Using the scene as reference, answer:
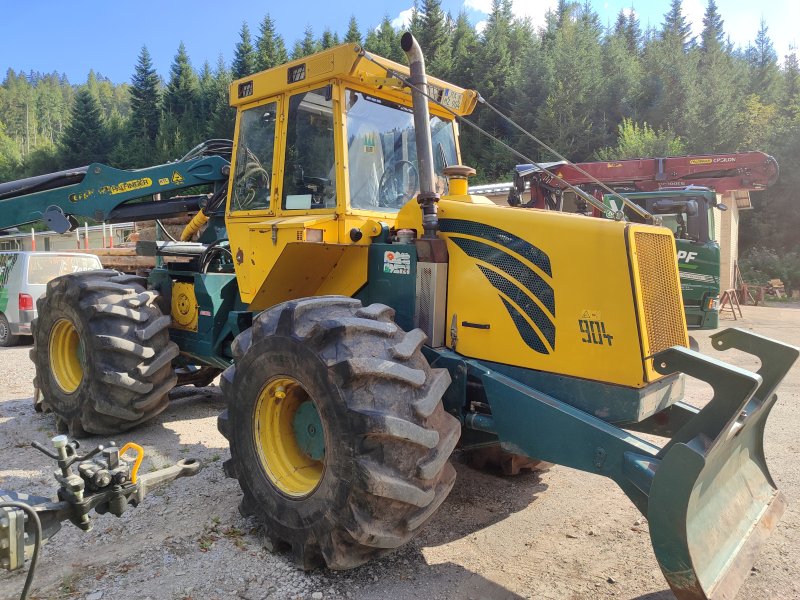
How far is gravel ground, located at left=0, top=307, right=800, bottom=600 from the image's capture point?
3.10m

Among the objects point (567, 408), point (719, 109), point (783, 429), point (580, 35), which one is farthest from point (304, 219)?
point (580, 35)

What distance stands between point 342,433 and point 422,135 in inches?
68.9

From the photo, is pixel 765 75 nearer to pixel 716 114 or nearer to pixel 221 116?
pixel 716 114

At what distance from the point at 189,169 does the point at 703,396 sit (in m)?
6.24

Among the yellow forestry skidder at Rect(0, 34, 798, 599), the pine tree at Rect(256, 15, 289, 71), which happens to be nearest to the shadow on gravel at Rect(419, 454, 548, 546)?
the yellow forestry skidder at Rect(0, 34, 798, 599)

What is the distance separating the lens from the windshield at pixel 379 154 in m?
4.16

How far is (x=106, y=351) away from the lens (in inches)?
197

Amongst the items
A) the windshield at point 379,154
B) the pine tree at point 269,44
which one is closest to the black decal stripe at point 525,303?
the windshield at point 379,154

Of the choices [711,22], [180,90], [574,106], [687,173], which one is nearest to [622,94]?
[574,106]

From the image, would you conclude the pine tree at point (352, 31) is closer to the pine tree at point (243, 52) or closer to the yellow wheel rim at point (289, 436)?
Answer: the pine tree at point (243, 52)

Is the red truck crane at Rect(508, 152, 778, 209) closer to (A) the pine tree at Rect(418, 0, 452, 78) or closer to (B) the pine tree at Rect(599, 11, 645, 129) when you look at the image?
(B) the pine tree at Rect(599, 11, 645, 129)

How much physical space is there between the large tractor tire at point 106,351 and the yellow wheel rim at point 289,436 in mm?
2036

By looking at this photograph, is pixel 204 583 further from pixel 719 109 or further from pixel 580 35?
pixel 580 35

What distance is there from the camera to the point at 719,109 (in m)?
34.0
